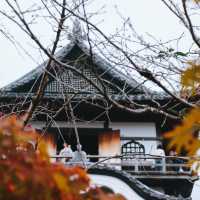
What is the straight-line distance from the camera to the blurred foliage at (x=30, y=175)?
157cm

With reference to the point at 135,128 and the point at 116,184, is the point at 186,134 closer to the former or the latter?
the point at 116,184

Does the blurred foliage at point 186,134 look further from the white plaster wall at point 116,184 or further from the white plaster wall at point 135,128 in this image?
the white plaster wall at point 135,128

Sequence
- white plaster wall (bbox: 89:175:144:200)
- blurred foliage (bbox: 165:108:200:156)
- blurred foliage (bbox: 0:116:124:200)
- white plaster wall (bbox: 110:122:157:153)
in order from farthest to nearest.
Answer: white plaster wall (bbox: 110:122:157:153) → white plaster wall (bbox: 89:175:144:200) → blurred foliage (bbox: 165:108:200:156) → blurred foliage (bbox: 0:116:124:200)

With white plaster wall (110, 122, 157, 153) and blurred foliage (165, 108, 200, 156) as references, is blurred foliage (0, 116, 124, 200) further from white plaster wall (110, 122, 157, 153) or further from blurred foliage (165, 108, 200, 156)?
white plaster wall (110, 122, 157, 153)

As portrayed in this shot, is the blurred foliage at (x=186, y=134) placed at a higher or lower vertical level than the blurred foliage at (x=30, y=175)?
higher

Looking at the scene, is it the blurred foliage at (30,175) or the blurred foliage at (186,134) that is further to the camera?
the blurred foliage at (186,134)

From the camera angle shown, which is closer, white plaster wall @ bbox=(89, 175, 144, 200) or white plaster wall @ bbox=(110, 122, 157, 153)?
white plaster wall @ bbox=(89, 175, 144, 200)

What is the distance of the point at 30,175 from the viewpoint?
1.55m

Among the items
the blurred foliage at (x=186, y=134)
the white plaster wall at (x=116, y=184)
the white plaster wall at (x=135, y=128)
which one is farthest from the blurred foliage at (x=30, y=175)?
the white plaster wall at (x=135, y=128)

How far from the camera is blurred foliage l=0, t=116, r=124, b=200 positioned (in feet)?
5.16

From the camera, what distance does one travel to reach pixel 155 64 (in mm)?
4789

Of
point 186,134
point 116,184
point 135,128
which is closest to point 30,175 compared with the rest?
point 186,134

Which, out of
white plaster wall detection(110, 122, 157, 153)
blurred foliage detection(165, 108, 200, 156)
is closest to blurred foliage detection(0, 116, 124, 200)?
blurred foliage detection(165, 108, 200, 156)

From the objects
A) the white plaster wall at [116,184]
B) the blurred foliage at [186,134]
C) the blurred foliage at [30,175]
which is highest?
the blurred foliage at [186,134]
